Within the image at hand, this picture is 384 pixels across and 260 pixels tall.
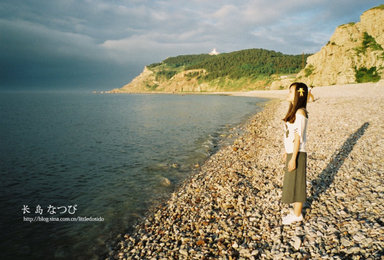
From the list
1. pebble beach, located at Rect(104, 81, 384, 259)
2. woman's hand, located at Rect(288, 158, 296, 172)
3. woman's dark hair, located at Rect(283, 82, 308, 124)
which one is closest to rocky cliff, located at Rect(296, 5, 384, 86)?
pebble beach, located at Rect(104, 81, 384, 259)

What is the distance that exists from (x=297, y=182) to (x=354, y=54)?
317 feet

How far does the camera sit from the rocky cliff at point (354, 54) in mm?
69750

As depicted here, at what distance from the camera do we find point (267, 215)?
7.08 metres

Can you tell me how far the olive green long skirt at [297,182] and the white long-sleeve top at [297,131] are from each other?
245mm

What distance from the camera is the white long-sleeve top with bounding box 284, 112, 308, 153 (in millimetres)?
5539

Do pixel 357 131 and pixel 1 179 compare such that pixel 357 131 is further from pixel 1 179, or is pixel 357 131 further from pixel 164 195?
pixel 1 179

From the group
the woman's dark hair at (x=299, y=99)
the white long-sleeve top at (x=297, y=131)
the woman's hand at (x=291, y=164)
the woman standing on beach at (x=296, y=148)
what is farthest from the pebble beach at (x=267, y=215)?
the woman's dark hair at (x=299, y=99)

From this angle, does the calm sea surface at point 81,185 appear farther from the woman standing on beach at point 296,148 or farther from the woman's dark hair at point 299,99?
the woman's dark hair at point 299,99

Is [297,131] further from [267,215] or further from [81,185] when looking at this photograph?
[81,185]

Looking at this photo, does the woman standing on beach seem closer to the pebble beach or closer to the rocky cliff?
the pebble beach

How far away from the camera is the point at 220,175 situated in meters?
11.6

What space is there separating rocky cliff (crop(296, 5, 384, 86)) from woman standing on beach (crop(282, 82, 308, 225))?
264 feet

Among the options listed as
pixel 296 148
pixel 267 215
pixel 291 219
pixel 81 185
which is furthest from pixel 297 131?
pixel 81 185

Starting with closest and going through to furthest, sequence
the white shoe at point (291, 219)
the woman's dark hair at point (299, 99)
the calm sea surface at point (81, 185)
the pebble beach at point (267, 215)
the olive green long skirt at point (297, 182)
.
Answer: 1. the pebble beach at point (267, 215)
2. the woman's dark hair at point (299, 99)
3. the olive green long skirt at point (297, 182)
4. the white shoe at point (291, 219)
5. the calm sea surface at point (81, 185)
